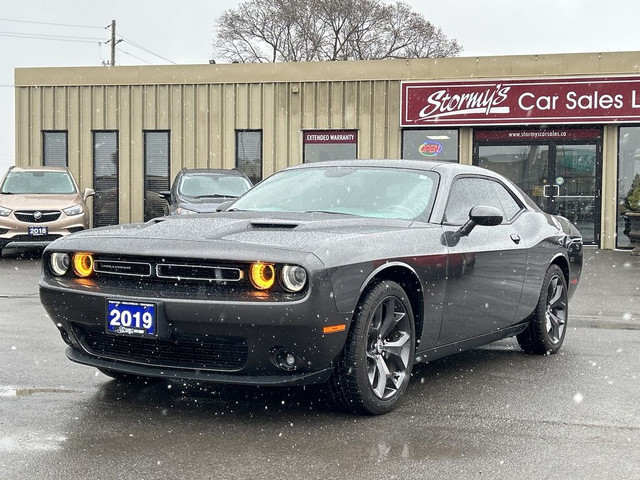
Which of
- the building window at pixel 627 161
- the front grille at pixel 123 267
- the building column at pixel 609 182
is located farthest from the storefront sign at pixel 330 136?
the front grille at pixel 123 267

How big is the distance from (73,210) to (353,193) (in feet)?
35.9

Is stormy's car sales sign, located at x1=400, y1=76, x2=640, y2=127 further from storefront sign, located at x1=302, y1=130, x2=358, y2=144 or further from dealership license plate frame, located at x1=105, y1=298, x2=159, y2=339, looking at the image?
dealership license plate frame, located at x1=105, y1=298, x2=159, y2=339

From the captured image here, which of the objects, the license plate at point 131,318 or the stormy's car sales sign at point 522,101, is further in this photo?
the stormy's car sales sign at point 522,101

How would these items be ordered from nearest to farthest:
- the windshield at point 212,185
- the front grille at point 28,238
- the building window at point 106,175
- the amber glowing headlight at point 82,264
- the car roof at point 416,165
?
the amber glowing headlight at point 82,264 → the car roof at point 416,165 → the front grille at point 28,238 → the windshield at point 212,185 → the building window at point 106,175

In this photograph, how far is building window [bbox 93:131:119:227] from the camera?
74.0ft

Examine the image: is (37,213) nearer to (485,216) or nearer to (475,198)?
(475,198)

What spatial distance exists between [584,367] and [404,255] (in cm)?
201

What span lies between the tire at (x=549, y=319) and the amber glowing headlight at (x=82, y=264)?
322 centimetres

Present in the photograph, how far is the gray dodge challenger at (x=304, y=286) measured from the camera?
4.25 meters

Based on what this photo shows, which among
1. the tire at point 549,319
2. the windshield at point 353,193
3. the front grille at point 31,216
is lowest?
the tire at point 549,319

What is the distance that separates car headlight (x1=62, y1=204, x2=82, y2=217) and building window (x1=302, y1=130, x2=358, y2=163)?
682 cm

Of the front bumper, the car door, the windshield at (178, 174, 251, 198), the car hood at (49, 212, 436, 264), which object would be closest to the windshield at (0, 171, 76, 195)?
the windshield at (178, 174, 251, 198)

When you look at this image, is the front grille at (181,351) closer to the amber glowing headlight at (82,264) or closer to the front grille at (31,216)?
the amber glowing headlight at (82,264)

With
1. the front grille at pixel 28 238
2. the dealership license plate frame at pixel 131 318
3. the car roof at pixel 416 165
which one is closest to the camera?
the dealership license plate frame at pixel 131 318
